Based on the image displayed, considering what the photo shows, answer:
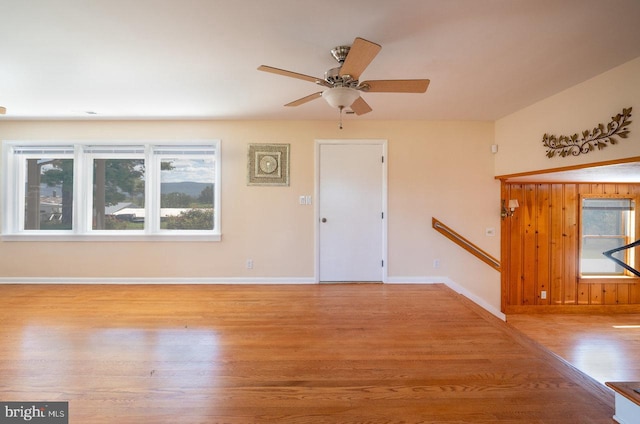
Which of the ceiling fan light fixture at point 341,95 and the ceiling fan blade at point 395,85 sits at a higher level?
the ceiling fan blade at point 395,85

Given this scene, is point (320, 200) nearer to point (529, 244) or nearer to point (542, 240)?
point (529, 244)

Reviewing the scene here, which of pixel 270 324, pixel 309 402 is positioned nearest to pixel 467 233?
pixel 270 324

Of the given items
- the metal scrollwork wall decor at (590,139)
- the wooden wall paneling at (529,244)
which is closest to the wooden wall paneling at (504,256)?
the wooden wall paneling at (529,244)

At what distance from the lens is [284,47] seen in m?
2.00

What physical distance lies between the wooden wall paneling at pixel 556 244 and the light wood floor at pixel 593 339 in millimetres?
398

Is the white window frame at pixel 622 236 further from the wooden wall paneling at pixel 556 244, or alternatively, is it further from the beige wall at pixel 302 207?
the beige wall at pixel 302 207

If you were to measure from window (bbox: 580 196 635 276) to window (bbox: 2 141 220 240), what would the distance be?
5.80 m

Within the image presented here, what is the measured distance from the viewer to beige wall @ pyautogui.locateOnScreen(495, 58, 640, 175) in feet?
7.19

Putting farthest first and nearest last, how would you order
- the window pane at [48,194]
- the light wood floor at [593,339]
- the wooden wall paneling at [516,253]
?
the wooden wall paneling at [516,253] < the window pane at [48,194] < the light wood floor at [593,339]

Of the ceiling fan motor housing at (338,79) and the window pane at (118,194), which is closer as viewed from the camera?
the ceiling fan motor housing at (338,79)

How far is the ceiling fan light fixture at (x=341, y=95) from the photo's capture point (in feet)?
6.23

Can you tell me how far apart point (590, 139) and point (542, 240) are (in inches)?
89.4

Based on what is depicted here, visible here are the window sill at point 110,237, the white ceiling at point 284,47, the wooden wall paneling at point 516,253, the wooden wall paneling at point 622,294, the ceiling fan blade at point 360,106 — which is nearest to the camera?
the white ceiling at point 284,47

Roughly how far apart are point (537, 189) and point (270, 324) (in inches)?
174
